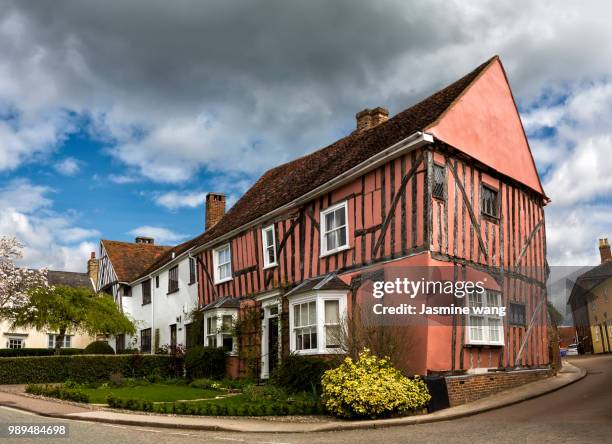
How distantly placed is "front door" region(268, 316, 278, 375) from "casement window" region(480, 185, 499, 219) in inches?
280

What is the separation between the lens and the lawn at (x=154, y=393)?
15391 mm

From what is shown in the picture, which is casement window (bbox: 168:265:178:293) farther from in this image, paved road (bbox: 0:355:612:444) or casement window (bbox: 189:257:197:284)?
paved road (bbox: 0:355:612:444)

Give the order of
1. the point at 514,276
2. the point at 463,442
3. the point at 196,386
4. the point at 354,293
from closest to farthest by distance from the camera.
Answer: the point at 463,442, the point at 354,293, the point at 514,276, the point at 196,386

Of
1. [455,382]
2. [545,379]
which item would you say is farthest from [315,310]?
[545,379]

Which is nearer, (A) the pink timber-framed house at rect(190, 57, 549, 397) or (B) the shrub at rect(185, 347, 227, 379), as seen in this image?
(A) the pink timber-framed house at rect(190, 57, 549, 397)

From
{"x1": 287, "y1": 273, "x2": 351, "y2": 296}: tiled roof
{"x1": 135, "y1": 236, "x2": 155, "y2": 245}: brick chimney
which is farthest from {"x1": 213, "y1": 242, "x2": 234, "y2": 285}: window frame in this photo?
{"x1": 135, "y1": 236, "x2": 155, "y2": 245}: brick chimney

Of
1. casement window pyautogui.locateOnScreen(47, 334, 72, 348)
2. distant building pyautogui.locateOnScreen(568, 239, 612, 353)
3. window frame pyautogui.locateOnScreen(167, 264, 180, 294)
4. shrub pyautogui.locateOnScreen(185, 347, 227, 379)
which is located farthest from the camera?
casement window pyautogui.locateOnScreen(47, 334, 72, 348)

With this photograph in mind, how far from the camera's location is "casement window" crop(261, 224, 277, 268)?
A: 18919 millimetres

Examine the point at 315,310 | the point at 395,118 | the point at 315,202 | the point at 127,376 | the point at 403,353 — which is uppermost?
the point at 395,118

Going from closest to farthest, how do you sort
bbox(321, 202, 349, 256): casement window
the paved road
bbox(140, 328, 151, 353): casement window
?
the paved road, bbox(321, 202, 349, 256): casement window, bbox(140, 328, 151, 353): casement window

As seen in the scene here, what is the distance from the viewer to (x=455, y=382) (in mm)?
12891

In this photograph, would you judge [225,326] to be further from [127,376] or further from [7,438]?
→ [7,438]

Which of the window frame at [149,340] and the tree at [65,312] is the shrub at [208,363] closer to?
the tree at [65,312]

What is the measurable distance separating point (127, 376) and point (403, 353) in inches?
534
